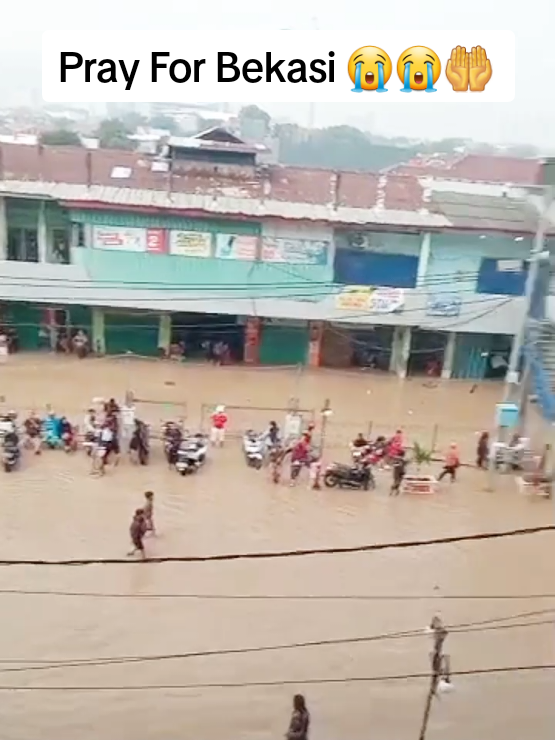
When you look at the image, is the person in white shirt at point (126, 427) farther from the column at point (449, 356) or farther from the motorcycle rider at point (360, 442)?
the column at point (449, 356)

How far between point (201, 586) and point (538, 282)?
10.1 meters

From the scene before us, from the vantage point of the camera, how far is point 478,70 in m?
15.2

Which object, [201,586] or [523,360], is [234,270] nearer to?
[523,360]

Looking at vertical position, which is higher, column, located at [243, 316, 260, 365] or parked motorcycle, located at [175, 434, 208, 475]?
column, located at [243, 316, 260, 365]

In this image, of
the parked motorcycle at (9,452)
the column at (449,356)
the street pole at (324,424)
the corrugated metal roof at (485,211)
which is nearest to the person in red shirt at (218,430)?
the street pole at (324,424)

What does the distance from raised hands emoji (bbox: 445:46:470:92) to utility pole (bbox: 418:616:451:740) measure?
10153mm

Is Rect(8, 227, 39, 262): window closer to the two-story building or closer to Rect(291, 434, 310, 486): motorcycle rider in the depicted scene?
the two-story building

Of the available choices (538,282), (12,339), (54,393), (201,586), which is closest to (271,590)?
(201,586)

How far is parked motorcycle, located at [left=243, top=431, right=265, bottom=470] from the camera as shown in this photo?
1492 cm

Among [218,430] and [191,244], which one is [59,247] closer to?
[191,244]

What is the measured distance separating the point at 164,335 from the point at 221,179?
4266mm

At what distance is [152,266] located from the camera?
19375 mm

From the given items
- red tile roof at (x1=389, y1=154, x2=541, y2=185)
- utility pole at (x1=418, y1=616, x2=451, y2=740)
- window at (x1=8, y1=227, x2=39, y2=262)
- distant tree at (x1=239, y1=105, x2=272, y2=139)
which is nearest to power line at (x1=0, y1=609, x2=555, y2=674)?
utility pole at (x1=418, y1=616, x2=451, y2=740)

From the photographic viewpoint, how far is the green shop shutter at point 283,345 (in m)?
20.5
